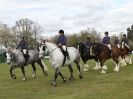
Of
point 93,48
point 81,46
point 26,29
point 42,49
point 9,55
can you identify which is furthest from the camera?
point 26,29

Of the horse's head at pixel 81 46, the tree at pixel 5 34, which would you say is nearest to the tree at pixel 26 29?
the tree at pixel 5 34

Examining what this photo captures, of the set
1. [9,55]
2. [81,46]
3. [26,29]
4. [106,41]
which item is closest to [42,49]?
[9,55]

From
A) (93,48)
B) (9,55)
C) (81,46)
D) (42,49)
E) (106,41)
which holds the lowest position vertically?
(9,55)

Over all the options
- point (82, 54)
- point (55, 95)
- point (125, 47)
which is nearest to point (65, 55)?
point (55, 95)

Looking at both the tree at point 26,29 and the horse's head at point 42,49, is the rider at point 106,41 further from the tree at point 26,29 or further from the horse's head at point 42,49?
the tree at point 26,29

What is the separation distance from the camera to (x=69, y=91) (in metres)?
17.0

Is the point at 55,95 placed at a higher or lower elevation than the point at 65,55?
lower

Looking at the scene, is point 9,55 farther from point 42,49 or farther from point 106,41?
point 106,41

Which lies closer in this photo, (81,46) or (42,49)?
(42,49)

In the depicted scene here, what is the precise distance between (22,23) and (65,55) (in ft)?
265

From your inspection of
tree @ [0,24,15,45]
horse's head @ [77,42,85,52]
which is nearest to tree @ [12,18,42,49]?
tree @ [0,24,15,45]

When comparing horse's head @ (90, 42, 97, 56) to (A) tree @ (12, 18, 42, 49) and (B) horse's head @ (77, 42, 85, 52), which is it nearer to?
(B) horse's head @ (77, 42, 85, 52)

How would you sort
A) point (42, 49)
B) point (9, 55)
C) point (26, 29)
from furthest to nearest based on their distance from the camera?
point (26, 29), point (9, 55), point (42, 49)

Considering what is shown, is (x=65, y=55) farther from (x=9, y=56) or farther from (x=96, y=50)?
(x=96, y=50)
